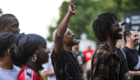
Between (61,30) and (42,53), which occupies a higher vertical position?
(61,30)

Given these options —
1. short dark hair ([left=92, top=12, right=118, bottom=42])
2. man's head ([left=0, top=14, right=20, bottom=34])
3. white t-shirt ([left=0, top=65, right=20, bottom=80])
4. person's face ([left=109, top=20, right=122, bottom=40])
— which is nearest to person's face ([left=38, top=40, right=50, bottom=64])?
white t-shirt ([left=0, top=65, right=20, bottom=80])

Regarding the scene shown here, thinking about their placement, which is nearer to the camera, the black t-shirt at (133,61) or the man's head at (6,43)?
the man's head at (6,43)

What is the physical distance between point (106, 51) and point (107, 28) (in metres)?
0.44

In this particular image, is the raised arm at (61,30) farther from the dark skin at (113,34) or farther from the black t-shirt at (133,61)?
the black t-shirt at (133,61)

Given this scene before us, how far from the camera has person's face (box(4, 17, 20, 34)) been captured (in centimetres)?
358

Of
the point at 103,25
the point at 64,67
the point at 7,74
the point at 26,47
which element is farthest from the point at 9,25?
the point at 103,25

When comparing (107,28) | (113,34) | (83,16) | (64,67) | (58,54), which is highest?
(83,16)

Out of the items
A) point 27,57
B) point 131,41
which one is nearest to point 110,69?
point 27,57

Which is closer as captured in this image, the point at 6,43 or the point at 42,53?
the point at 42,53

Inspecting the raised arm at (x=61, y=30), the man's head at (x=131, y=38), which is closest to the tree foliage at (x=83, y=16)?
the man's head at (x=131, y=38)

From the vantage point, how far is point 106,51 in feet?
8.99

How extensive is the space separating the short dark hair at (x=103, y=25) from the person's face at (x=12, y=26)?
58.1 inches

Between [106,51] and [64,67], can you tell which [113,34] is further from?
[64,67]

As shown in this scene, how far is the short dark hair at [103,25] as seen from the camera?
3.01 m
